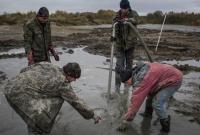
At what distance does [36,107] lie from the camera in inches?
206

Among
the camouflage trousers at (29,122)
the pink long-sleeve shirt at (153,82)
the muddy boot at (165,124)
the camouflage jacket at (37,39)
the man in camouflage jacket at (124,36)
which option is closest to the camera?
the camouflage trousers at (29,122)

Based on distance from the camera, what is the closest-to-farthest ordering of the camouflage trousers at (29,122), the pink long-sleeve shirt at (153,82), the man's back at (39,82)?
the man's back at (39,82)
the camouflage trousers at (29,122)
the pink long-sleeve shirt at (153,82)

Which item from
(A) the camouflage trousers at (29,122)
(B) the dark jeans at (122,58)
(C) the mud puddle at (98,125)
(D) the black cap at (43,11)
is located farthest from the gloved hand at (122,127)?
(D) the black cap at (43,11)

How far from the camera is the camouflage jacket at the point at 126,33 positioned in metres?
8.91

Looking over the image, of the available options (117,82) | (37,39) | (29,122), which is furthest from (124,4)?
(29,122)

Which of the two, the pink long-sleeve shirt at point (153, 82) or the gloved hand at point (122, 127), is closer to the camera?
the pink long-sleeve shirt at point (153, 82)

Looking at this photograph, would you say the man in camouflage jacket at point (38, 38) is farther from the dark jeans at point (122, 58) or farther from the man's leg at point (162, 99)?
the man's leg at point (162, 99)

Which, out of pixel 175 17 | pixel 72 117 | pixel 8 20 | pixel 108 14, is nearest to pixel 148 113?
pixel 72 117

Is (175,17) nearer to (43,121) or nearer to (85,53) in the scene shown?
(85,53)

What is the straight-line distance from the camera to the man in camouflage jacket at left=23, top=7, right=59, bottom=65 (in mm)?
7913

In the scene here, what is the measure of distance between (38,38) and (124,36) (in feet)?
6.58

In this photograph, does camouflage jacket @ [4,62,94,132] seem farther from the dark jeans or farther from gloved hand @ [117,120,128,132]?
the dark jeans

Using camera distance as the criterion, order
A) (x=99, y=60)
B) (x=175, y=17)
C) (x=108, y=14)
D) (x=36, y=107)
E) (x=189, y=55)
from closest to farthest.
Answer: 1. (x=36, y=107)
2. (x=99, y=60)
3. (x=189, y=55)
4. (x=175, y=17)
5. (x=108, y=14)

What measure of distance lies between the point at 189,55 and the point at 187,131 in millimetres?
10639
